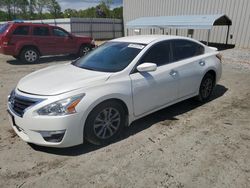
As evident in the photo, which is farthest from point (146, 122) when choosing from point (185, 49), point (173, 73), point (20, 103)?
point (20, 103)

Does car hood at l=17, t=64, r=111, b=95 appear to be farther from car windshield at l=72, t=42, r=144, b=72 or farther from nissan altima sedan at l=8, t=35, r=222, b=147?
car windshield at l=72, t=42, r=144, b=72

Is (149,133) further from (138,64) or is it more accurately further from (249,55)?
(249,55)

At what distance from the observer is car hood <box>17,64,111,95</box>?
3475 millimetres

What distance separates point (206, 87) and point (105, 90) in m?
2.85

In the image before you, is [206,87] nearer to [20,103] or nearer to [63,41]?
[20,103]

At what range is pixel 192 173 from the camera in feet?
10.2

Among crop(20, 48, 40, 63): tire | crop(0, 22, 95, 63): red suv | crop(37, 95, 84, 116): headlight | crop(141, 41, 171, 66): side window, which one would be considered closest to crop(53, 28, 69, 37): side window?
crop(0, 22, 95, 63): red suv

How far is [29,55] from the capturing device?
10.9 meters

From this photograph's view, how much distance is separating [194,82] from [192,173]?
2357 millimetres

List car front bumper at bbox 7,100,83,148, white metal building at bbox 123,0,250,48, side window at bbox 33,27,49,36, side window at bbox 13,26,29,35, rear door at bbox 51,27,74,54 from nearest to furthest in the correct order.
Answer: car front bumper at bbox 7,100,83,148 < side window at bbox 13,26,29,35 < side window at bbox 33,27,49,36 < rear door at bbox 51,27,74,54 < white metal building at bbox 123,0,250,48

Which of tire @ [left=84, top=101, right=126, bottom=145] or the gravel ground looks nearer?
the gravel ground

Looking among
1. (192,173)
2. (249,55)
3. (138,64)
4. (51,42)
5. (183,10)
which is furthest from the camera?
(183,10)

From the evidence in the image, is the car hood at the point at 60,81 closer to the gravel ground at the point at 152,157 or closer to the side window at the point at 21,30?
the gravel ground at the point at 152,157

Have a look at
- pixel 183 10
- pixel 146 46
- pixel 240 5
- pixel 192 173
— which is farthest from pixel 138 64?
pixel 183 10
